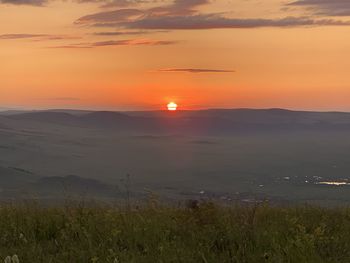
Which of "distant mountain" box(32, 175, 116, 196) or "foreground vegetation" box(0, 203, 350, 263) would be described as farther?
"distant mountain" box(32, 175, 116, 196)

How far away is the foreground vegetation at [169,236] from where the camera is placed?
249 inches

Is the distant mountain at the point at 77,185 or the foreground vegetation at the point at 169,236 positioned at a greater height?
the foreground vegetation at the point at 169,236

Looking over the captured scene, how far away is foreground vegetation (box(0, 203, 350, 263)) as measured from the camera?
6.31 m

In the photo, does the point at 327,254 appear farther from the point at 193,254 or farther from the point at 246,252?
the point at 193,254

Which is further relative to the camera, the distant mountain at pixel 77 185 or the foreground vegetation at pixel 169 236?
the distant mountain at pixel 77 185

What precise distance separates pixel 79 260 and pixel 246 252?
2.03 metres

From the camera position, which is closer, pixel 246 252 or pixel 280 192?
pixel 246 252

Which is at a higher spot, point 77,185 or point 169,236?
point 169,236

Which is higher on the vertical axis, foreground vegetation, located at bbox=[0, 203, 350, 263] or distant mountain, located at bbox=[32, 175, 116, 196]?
foreground vegetation, located at bbox=[0, 203, 350, 263]

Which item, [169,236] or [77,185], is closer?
[169,236]

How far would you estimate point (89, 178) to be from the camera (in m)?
192

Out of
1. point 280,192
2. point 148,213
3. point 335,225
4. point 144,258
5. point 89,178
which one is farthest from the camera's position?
point 89,178

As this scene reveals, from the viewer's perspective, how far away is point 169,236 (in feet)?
24.2

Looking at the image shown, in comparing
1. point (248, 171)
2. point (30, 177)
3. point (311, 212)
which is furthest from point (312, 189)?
point (311, 212)
